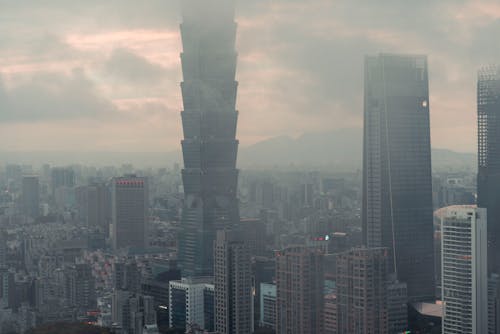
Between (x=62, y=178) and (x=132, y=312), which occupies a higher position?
(x=62, y=178)

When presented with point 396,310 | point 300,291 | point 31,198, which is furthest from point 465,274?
point 31,198

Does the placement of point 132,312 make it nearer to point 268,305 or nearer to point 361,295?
point 268,305

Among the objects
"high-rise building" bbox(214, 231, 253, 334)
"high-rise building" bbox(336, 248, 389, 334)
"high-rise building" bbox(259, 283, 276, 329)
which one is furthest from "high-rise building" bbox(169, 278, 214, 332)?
"high-rise building" bbox(336, 248, 389, 334)

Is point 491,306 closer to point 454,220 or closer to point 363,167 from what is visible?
point 454,220

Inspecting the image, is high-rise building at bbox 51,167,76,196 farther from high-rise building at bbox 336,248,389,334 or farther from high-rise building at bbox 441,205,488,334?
high-rise building at bbox 441,205,488,334

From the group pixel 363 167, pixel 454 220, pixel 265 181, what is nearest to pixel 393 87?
pixel 363 167

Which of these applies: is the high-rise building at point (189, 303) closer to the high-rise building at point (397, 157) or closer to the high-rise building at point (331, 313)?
the high-rise building at point (331, 313)

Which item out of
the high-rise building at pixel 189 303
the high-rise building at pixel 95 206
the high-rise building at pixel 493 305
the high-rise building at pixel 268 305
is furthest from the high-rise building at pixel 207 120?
the high-rise building at pixel 493 305
